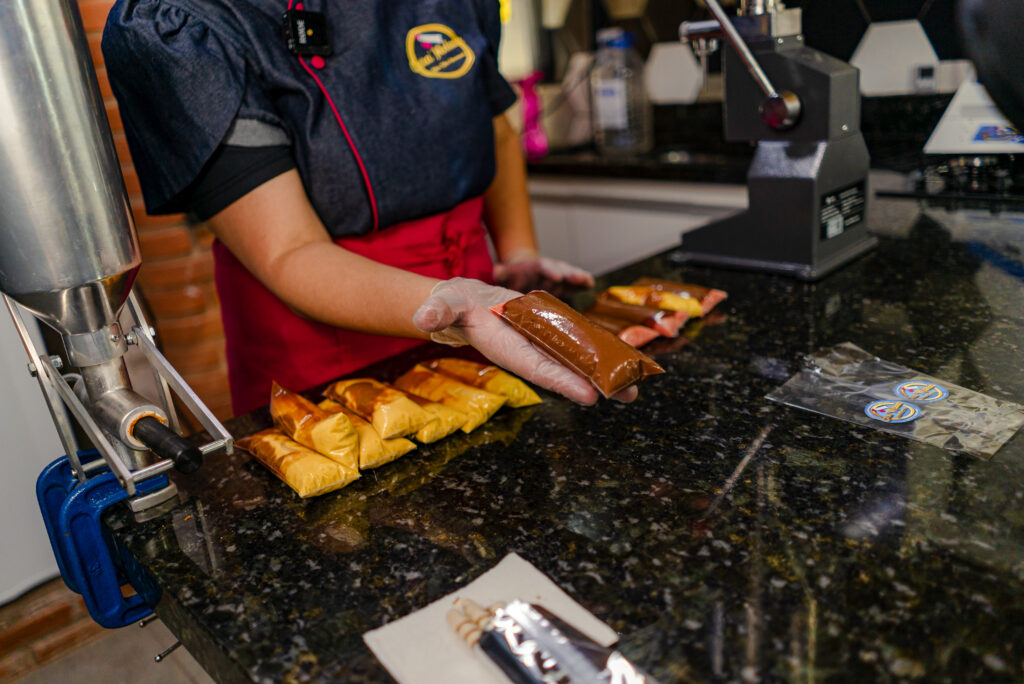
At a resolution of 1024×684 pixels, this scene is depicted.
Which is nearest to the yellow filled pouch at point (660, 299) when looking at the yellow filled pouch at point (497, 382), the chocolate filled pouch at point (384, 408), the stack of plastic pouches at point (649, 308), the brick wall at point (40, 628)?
the stack of plastic pouches at point (649, 308)

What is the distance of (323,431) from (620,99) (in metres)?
1.92

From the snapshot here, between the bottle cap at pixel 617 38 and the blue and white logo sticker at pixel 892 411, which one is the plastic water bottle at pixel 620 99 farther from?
the blue and white logo sticker at pixel 892 411

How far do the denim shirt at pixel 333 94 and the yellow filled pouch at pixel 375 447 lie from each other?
403 mm

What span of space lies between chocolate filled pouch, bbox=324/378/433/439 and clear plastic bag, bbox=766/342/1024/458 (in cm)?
38

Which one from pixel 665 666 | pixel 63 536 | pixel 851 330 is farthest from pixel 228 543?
pixel 851 330

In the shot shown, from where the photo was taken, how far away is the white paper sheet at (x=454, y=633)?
49 centimetres

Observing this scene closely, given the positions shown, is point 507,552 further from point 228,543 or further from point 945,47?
point 945,47

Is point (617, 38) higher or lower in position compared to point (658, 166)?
higher

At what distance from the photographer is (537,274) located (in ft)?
4.41

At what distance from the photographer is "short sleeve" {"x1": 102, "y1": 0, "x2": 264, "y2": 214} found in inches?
36.0

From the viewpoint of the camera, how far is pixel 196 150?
3.08 feet

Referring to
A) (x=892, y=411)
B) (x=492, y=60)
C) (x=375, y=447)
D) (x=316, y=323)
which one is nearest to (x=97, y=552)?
(x=375, y=447)

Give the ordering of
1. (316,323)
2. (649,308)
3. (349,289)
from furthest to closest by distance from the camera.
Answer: (316,323) < (649,308) < (349,289)

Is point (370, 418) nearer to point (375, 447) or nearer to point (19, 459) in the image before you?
point (375, 447)
